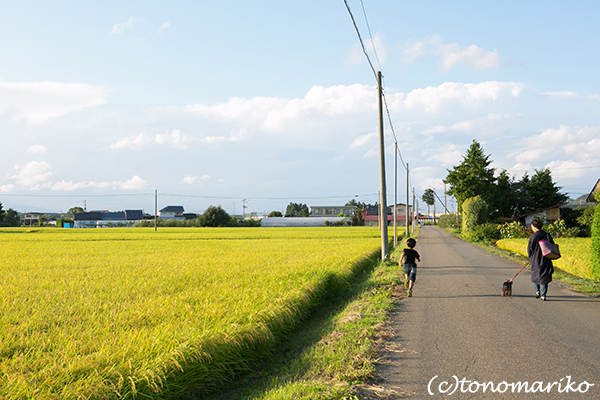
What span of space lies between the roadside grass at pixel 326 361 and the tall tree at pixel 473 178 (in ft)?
124

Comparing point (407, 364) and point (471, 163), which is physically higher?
point (471, 163)

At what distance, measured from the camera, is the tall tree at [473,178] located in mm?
42594

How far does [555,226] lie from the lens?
91.1 ft

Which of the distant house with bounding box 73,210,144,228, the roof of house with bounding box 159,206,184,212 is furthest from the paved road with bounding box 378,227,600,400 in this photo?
the roof of house with bounding box 159,206,184,212

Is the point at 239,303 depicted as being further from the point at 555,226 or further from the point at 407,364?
the point at 555,226

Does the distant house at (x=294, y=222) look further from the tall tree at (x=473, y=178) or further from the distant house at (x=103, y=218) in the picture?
the tall tree at (x=473, y=178)

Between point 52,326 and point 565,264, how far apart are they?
47.5 ft

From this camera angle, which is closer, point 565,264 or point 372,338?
point 372,338

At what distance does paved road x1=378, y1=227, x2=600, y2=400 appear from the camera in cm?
420

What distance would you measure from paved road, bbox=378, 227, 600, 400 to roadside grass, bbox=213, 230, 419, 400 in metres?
0.29

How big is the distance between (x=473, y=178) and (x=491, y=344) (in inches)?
1578

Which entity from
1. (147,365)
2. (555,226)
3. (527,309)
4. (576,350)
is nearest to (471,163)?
(555,226)

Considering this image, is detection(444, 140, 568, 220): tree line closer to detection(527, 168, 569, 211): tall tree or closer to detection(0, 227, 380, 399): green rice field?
detection(527, 168, 569, 211): tall tree

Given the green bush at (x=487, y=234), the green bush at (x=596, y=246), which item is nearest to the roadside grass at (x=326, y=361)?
the green bush at (x=596, y=246)
